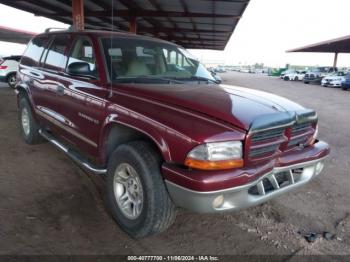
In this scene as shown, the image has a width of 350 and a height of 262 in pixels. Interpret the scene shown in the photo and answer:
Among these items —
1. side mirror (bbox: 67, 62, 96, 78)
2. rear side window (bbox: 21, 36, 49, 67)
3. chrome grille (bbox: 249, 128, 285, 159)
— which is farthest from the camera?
rear side window (bbox: 21, 36, 49, 67)

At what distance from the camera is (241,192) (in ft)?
8.70

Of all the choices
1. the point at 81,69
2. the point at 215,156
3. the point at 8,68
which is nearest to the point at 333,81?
the point at 8,68

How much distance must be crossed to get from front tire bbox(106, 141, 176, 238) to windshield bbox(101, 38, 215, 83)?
0.98m

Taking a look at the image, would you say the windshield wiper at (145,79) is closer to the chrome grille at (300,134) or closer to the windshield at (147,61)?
the windshield at (147,61)

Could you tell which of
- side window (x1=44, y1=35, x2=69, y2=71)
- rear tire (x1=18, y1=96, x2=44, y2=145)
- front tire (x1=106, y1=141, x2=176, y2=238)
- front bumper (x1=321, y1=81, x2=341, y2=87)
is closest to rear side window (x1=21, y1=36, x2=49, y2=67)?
side window (x1=44, y1=35, x2=69, y2=71)

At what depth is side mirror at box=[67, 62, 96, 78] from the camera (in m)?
3.53

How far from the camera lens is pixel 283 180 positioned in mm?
3166

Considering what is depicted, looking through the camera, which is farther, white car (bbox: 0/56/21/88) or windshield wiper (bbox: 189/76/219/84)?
white car (bbox: 0/56/21/88)

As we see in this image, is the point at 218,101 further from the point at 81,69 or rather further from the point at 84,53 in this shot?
the point at 84,53

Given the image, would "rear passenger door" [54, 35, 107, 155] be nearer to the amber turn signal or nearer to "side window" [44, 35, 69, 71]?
"side window" [44, 35, 69, 71]

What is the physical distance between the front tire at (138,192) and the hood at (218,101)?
0.49m

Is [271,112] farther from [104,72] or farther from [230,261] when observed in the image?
[104,72]

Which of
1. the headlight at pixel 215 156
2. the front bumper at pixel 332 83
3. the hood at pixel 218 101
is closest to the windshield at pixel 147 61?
the hood at pixel 218 101

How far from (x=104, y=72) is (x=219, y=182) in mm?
1828
